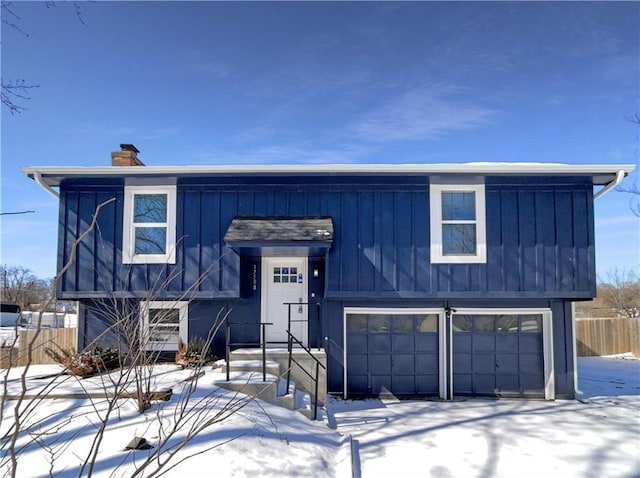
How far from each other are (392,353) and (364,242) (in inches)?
104

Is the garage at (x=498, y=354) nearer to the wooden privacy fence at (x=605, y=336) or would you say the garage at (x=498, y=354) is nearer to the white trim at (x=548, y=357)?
the white trim at (x=548, y=357)

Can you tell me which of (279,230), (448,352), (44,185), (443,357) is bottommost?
(443,357)

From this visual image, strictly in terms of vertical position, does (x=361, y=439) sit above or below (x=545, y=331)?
below

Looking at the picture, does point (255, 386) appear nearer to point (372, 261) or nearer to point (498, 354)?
point (372, 261)

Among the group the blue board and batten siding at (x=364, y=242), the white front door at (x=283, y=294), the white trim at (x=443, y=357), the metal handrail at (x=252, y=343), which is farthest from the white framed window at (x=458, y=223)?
the metal handrail at (x=252, y=343)

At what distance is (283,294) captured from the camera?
1034 cm

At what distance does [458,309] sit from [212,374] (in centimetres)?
549

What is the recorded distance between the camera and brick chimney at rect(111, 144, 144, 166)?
1066 cm

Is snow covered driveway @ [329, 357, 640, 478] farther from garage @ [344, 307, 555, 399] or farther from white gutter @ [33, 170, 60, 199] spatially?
white gutter @ [33, 170, 60, 199]

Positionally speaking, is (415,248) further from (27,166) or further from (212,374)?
(27,166)

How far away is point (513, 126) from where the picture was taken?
45.8 feet

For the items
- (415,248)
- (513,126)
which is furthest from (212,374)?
(513,126)

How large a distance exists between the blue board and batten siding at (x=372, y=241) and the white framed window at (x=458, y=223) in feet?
0.50

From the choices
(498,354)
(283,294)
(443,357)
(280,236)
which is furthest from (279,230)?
(498,354)
